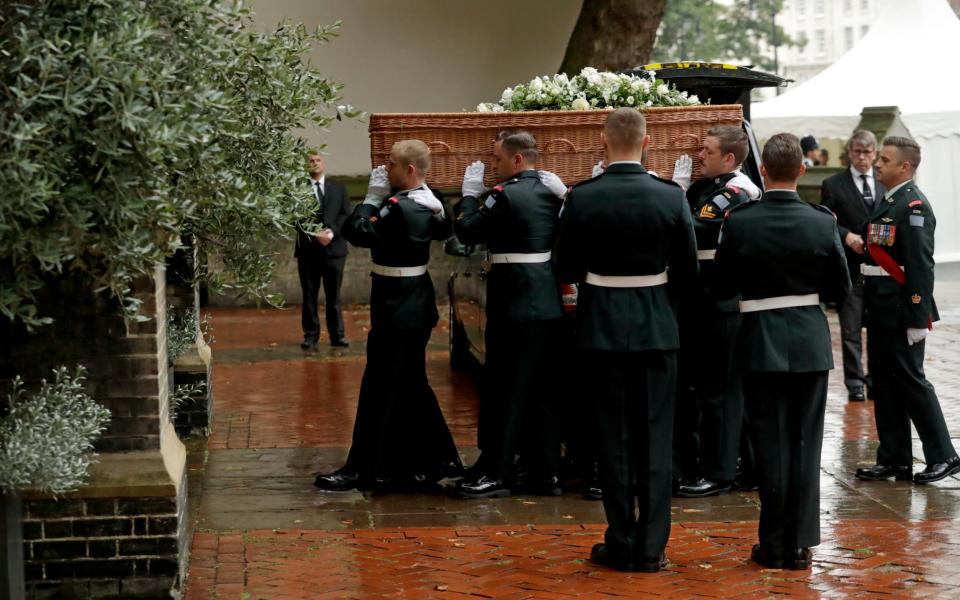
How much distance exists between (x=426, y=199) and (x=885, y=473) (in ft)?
10.2

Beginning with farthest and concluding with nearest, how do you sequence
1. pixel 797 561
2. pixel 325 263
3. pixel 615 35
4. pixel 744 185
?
pixel 615 35 < pixel 325 263 < pixel 744 185 < pixel 797 561

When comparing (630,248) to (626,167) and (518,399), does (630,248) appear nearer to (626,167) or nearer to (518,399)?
(626,167)

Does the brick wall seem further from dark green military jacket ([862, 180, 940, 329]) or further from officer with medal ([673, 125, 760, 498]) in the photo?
dark green military jacket ([862, 180, 940, 329])

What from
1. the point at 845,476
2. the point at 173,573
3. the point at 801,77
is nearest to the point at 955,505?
the point at 845,476

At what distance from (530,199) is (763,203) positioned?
149 cm

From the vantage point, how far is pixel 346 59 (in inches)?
702

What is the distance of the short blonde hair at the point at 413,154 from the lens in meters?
7.66

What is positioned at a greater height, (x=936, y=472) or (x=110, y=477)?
(x=110, y=477)

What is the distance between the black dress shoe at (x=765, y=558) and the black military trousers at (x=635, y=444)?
432mm

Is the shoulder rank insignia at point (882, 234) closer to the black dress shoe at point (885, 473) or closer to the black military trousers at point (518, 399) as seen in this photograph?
the black dress shoe at point (885, 473)

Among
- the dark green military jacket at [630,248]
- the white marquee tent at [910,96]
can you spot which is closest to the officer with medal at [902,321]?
the dark green military jacket at [630,248]

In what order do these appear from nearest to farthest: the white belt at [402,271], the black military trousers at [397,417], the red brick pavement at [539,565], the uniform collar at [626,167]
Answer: the red brick pavement at [539,565] < the uniform collar at [626,167] < the white belt at [402,271] < the black military trousers at [397,417]

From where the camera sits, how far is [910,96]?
20.3 meters

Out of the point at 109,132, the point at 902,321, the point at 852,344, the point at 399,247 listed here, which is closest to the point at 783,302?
the point at 902,321
